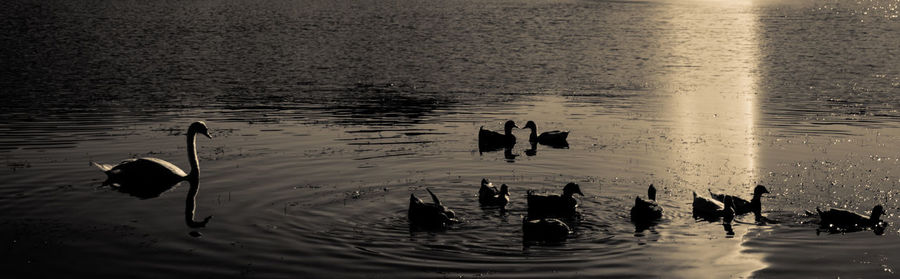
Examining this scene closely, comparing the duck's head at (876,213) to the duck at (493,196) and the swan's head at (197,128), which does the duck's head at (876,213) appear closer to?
the duck at (493,196)

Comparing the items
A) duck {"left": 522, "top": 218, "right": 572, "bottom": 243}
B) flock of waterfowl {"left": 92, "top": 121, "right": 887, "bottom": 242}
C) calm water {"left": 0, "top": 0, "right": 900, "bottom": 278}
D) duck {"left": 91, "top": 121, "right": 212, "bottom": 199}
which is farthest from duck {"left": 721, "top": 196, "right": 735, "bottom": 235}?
duck {"left": 91, "top": 121, "right": 212, "bottom": 199}

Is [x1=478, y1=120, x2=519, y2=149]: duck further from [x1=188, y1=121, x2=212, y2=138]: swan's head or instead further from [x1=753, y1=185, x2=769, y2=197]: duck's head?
[x1=753, y1=185, x2=769, y2=197]: duck's head

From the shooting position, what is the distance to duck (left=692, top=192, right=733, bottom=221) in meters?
18.5

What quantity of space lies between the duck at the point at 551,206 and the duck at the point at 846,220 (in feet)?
16.6

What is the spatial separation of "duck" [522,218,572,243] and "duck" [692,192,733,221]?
3.52 meters

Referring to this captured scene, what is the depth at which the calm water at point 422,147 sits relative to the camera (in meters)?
15.8

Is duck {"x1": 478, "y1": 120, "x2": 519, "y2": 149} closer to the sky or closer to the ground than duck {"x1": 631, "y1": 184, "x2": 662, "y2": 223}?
closer to the sky

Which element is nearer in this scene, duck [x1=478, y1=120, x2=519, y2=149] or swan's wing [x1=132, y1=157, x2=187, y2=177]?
swan's wing [x1=132, y1=157, x2=187, y2=177]

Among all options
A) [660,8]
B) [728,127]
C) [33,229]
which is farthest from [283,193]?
[660,8]

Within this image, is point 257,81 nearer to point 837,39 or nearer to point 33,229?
point 33,229

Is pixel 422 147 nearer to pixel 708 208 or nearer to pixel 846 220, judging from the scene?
pixel 708 208

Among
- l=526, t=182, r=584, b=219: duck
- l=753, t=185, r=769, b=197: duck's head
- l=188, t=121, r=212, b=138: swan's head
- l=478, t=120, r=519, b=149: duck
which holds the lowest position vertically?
l=526, t=182, r=584, b=219: duck

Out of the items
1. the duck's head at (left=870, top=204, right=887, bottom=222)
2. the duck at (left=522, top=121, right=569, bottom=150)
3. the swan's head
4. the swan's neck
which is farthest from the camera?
the duck at (left=522, top=121, right=569, bottom=150)

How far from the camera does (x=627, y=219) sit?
18.5m
